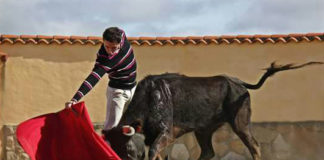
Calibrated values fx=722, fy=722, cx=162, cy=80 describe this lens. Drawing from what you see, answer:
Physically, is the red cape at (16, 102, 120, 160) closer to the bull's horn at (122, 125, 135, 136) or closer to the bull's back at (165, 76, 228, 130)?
the bull's horn at (122, 125, 135, 136)

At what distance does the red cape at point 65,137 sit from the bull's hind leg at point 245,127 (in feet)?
9.30

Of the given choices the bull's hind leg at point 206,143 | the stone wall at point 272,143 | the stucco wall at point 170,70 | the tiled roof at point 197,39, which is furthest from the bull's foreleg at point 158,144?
the tiled roof at point 197,39

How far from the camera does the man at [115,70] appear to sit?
239 inches

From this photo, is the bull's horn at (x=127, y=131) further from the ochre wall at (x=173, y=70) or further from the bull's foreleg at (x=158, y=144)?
the ochre wall at (x=173, y=70)

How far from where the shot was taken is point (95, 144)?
5.84 meters

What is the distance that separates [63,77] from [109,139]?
4.40 m

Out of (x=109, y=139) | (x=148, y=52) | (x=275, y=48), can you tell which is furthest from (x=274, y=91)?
(x=109, y=139)

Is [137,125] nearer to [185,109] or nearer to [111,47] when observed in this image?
[185,109]

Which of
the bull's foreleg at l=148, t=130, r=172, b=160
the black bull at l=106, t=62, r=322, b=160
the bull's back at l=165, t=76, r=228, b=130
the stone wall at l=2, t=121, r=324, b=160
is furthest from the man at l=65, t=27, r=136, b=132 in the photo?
the stone wall at l=2, t=121, r=324, b=160

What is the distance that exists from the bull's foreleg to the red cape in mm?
1429

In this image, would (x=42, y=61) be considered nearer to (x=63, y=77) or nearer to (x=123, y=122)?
(x=63, y=77)

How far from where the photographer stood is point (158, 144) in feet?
24.0

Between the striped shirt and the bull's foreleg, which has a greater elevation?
the striped shirt

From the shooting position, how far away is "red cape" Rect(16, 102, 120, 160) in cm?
582
